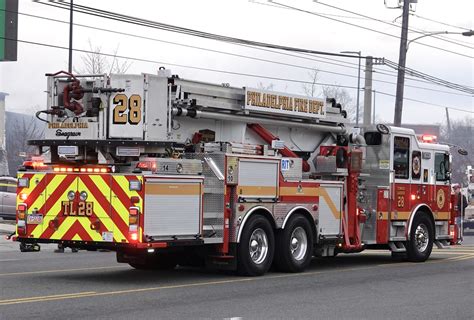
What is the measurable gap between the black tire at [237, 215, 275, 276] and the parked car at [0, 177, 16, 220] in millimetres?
15943

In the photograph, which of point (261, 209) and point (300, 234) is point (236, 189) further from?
point (300, 234)

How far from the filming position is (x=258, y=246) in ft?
45.6

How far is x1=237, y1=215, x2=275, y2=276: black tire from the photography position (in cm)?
1346

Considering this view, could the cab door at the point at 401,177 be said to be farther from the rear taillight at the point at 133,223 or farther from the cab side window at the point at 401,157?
the rear taillight at the point at 133,223

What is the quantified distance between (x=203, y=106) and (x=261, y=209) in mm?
1880

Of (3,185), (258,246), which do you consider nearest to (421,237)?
(258,246)

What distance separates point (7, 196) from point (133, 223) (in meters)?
17.2

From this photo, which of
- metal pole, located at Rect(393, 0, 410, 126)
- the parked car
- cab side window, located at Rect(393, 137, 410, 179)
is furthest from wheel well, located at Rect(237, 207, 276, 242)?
metal pole, located at Rect(393, 0, 410, 126)

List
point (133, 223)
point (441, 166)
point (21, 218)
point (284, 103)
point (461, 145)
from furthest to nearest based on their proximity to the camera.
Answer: point (461, 145) < point (441, 166) < point (284, 103) < point (21, 218) < point (133, 223)

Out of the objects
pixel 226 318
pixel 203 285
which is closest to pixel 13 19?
pixel 203 285

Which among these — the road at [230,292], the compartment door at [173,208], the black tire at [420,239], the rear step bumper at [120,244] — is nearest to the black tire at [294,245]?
the road at [230,292]

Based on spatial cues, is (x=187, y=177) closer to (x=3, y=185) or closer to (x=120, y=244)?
(x=120, y=244)

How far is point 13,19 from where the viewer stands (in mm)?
26828

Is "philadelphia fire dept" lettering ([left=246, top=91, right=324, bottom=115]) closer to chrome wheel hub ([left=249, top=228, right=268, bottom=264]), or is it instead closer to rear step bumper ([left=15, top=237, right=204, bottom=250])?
chrome wheel hub ([left=249, top=228, right=268, bottom=264])
